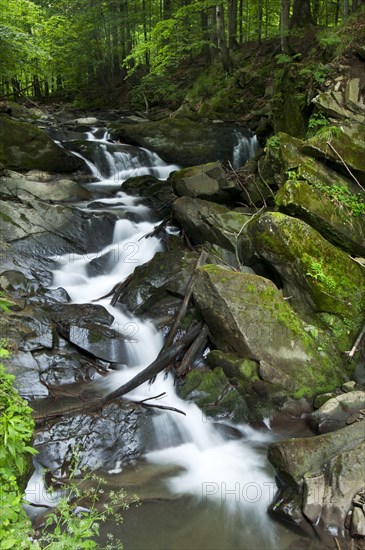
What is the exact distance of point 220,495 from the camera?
507cm

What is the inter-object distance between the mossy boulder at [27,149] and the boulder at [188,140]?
2.96 m

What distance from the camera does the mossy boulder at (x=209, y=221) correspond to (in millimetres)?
8750

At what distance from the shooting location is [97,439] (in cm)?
543

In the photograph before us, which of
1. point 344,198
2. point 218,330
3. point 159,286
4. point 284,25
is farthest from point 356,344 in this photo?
point 284,25

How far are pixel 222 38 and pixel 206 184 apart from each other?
9028mm

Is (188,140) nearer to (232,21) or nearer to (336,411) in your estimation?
(232,21)

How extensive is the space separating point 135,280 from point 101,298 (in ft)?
2.38

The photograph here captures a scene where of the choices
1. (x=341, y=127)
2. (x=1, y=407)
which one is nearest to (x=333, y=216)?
(x=341, y=127)

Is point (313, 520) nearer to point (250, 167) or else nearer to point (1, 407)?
point (1, 407)

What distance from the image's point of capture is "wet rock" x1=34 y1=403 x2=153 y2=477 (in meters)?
5.16

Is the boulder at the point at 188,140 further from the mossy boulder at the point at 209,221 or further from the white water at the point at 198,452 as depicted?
the white water at the point at 198,452

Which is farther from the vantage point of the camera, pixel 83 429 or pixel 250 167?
pixel 250 167

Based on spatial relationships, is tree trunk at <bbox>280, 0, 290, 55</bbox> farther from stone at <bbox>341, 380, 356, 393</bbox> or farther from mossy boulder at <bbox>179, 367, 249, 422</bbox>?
mossy boulder at <bbox>179, 367, 249, 422</bbox>

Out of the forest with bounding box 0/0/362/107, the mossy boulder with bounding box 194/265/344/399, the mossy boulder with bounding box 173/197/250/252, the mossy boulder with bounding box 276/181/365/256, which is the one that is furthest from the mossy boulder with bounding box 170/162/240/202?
the forest with bounding box 0/0/362/107
